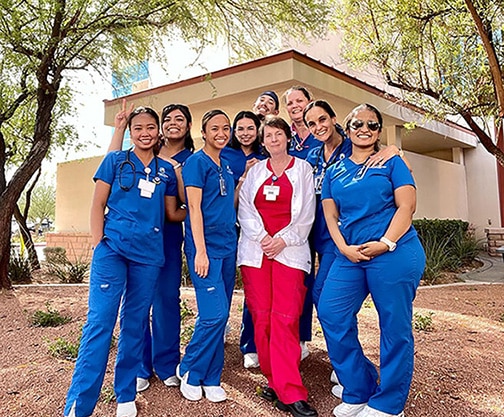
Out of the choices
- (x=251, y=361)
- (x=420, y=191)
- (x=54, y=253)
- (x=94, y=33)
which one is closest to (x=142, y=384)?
(x=251, y=361)

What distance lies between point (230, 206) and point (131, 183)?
67 centimetres

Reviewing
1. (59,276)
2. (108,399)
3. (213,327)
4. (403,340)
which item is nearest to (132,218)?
(213,327)

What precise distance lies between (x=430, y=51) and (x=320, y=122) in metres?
5.84

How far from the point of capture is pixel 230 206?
297cm

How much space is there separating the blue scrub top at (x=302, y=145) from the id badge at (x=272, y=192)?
1.75 ft

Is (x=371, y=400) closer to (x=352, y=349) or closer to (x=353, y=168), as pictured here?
(x=352, y=349)

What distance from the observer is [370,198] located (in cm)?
248

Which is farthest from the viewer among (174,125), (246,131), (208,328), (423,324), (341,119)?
(341,119)

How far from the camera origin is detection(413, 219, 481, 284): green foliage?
9219mm

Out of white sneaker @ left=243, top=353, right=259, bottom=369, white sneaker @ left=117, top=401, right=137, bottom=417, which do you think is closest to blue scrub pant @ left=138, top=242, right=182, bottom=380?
white sneaker @ left=117, top=401, right=137, bottom=417

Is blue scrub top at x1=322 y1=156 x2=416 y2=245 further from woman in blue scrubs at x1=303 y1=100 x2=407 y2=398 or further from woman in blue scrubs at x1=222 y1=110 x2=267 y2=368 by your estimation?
woman in blue scrubs at x1=222 y1=110 x2=267 y2=368

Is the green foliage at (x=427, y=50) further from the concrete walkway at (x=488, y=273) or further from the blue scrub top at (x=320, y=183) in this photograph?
the blue scrub top at (x=320, y=183)

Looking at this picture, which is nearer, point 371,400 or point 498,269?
point 371,400

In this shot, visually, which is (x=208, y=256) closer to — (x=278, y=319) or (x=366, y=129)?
(x=278, y=319)
